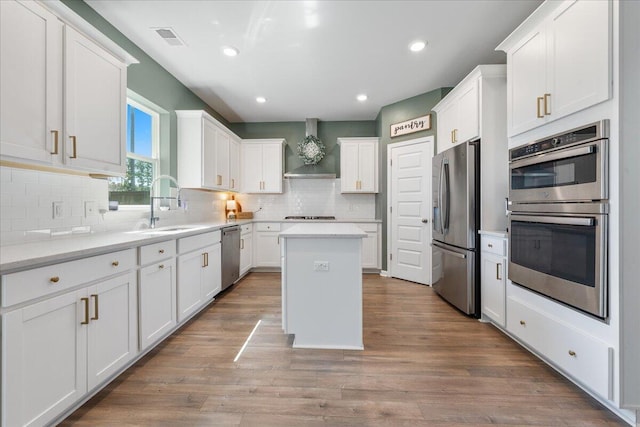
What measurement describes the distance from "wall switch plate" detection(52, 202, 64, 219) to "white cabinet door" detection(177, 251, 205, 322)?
2.91ft

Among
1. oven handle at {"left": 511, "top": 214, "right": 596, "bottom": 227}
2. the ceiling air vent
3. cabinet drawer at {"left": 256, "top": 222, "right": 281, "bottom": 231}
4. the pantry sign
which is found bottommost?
cabinet drawer at {"left": 256, "top": 222, "right": 281, "bottom": 231}

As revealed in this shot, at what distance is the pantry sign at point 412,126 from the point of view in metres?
3.99

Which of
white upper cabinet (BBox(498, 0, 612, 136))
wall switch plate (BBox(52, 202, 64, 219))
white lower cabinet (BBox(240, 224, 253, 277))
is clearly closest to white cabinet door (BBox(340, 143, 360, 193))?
white lower cabinet (BBox(240, 224, 253, 277))

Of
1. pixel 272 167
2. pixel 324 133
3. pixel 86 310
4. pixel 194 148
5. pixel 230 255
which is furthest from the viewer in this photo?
pixel 324 133

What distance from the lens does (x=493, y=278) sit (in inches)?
101

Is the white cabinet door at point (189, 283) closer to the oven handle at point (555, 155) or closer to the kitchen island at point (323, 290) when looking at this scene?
the kitchen island at point (323, 290)

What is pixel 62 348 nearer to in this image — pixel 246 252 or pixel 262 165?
pixel 246 252

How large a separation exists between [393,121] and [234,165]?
2782mm

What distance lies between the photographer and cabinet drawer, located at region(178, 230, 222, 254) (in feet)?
8.44

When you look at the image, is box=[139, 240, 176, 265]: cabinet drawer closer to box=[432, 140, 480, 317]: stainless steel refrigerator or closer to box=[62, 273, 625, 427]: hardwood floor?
box=[62, 273, 625, 427]: hardwood floor

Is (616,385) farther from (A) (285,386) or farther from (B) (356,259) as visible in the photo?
(A) (285,386)

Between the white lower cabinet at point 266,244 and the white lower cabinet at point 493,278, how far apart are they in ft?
10.5

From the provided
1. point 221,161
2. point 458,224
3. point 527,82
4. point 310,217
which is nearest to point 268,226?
point 310,217

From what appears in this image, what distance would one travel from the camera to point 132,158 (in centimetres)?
299
